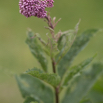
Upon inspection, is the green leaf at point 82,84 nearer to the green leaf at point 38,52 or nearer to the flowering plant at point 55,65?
the flowering plant at point 55,65

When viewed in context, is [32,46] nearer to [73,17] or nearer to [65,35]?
[65,35]

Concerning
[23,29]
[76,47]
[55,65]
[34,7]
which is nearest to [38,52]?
[55,65]

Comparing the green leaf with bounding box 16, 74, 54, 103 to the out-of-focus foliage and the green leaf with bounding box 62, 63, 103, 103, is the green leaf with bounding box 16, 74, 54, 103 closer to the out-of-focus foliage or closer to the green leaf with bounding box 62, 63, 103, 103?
the out-of-focus foliage

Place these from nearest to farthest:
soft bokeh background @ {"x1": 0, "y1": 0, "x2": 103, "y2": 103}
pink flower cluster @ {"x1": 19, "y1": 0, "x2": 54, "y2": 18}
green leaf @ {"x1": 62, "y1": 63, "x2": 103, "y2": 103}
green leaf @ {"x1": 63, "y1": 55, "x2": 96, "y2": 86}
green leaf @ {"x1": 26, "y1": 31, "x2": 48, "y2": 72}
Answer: pink flower cluster @ {"x1": 19, "y1": 0, "x2": 54, "y2": 18} → green leaf @ {"x1": 63, "y1": 55, "x2": 96, "y2": 86} → green leaf @ {"x1": 26, "y1": 31, "x2": 48, "y2": 72} → green leaf @ {"x1": 62, "y1": 63, "x2": 103, "y2": 103} → soft bokeh background @ {"x1": 0, "y1": 0, "x2": 103, "y2": 103}

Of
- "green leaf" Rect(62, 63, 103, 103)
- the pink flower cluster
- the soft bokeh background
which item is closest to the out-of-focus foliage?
"green leaf" Rect(62, 63, 103, 103)

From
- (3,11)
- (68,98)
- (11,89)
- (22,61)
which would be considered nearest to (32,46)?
(68,98)

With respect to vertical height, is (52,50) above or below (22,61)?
above

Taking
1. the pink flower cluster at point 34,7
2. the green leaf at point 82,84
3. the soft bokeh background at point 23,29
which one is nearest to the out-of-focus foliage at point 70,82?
the green leaf at point 82,84

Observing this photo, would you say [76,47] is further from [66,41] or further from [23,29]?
[23,29]
